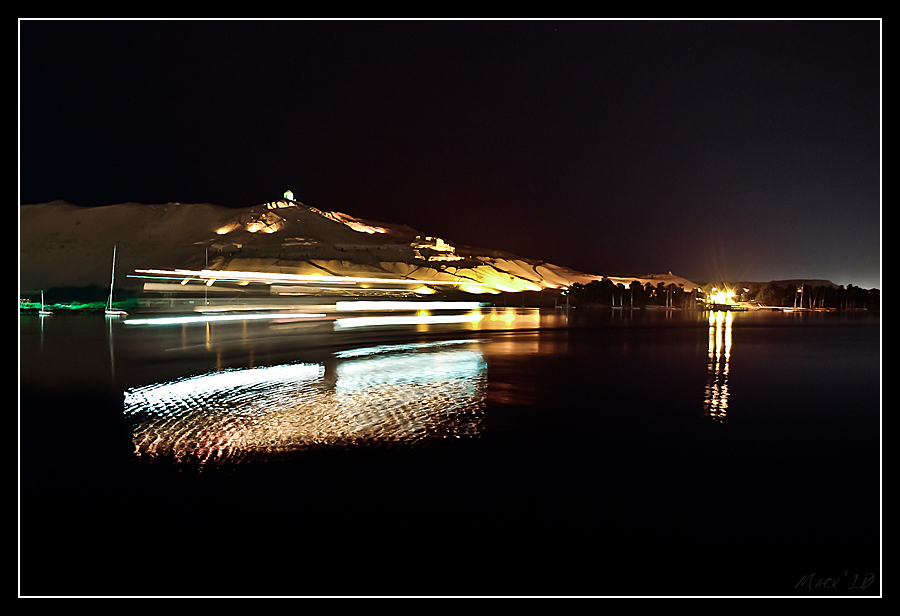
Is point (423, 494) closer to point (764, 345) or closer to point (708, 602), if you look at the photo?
point (708, 602)

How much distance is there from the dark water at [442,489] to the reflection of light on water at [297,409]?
0.07 m

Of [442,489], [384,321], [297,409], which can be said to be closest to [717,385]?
[297,409]

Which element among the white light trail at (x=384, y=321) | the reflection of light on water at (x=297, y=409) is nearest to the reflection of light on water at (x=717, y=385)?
the reflection of light on water at (x=297, y=409)

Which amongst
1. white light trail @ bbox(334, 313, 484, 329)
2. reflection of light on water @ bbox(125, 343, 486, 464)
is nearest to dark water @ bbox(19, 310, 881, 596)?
reflection of light on water @ bbox(125, 343, 486, 464)

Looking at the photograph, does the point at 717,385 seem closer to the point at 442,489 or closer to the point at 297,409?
the point at 297,409

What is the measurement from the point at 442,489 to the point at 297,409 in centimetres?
531

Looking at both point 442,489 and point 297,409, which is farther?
point 297,409

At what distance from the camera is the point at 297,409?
39.7 feet

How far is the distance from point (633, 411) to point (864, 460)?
411cm

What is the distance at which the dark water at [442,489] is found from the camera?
19.4 feet

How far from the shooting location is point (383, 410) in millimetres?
12164

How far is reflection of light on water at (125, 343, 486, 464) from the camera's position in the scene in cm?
955

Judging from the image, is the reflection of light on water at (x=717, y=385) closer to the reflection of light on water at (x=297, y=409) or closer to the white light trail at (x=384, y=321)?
the reflection of light on water at (x=297, y=409)

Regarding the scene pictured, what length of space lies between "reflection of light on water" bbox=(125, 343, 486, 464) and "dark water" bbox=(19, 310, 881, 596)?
0.23 feet
